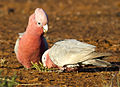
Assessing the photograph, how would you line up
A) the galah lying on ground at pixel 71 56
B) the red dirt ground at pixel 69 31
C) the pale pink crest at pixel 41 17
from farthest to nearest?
the pale pink crest at pixel 41 17, the galah lying on ground at pixel 71 56, the red dirt ground at pixel 69 31

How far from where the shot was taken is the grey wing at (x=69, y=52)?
189 inches

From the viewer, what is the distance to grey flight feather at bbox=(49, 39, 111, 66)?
15.6 feet

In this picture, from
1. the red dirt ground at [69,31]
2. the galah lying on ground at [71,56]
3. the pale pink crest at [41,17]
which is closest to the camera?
the red dirt ground at [69,31]

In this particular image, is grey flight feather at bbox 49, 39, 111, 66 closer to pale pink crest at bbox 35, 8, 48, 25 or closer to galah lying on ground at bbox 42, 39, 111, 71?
galah lying on ground at bbox 42, 39, 111, 71

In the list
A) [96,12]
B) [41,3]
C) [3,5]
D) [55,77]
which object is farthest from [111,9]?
[55,77]

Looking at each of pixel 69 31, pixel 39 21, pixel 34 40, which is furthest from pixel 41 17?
pixel 69 31

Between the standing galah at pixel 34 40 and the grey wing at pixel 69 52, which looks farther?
the standing galah at pixel 34 40

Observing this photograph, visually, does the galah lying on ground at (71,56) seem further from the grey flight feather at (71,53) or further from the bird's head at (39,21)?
the bird's head at (39,21)

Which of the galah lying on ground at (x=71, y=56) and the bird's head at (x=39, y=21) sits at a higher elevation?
the bird's head at (x=39, y=21)

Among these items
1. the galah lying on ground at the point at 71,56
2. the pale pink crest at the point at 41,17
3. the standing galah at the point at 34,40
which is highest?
the pale pink crest at the point at 41,17

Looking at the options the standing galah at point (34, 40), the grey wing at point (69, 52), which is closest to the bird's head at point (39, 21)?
the standing galah at point (34, 40)

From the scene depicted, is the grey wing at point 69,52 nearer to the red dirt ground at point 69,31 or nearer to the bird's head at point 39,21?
the red dirt ground at point 69,31

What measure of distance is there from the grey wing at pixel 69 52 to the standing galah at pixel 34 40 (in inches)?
13.4

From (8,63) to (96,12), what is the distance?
8.42 metres
